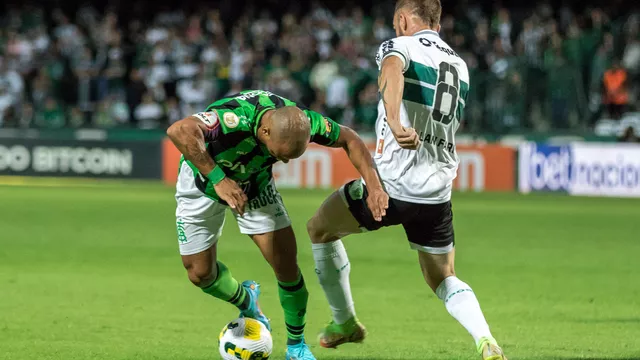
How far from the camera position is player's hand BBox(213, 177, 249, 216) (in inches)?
222

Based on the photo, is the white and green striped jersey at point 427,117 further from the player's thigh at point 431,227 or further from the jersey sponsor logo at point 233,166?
the jersey sponsor logo at point 233,166

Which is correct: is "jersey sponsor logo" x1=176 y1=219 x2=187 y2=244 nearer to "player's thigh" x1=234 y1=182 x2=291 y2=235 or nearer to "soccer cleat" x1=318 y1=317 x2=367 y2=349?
"player's thigh" x1=234 y1=182 x2=291 y2=235

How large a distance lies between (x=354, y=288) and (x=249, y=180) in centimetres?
366

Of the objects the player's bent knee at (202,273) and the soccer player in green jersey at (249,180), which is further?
the player's bent knee at (202,273)

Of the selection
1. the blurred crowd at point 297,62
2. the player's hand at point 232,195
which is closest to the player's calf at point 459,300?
the player's hand at point 232,195

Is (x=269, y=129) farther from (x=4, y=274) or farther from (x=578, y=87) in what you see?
(x=578, y=87)

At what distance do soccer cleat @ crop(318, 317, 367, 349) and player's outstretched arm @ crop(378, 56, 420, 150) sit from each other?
4.76 feet

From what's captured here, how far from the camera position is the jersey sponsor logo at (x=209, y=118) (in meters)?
5.91

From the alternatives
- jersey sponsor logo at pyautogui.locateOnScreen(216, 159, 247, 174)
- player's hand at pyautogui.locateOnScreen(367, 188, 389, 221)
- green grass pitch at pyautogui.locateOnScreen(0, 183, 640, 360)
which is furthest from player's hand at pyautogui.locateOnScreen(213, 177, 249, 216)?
green grass pitch at pyautogui.locateOnScreen(0, 183, 640, 360)

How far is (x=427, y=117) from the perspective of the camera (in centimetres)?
616

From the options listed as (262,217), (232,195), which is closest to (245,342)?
(262,217)

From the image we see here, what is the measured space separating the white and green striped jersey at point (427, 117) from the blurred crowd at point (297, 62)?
15.6 metres

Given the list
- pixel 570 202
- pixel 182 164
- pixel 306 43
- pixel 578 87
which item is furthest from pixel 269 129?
pixel 306 43

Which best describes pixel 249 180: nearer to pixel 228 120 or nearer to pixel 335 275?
pixel 228 120
